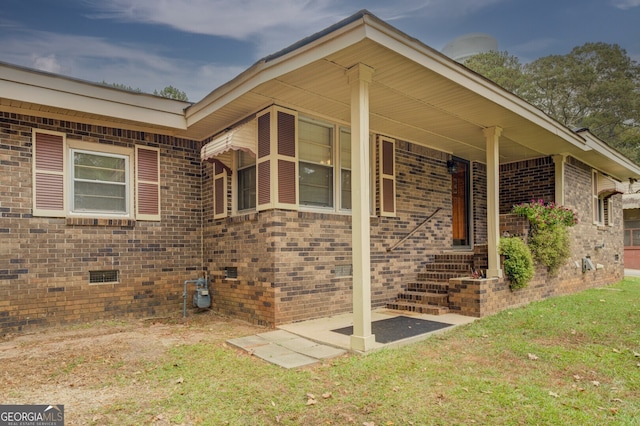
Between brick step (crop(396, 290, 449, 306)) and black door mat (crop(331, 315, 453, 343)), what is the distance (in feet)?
2.83

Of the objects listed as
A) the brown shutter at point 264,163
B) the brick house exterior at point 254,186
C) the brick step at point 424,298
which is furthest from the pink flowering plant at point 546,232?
the brown shutter at point 264,163

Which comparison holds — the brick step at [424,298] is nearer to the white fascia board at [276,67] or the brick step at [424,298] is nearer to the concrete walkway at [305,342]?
the concrete walkway at [305,342]

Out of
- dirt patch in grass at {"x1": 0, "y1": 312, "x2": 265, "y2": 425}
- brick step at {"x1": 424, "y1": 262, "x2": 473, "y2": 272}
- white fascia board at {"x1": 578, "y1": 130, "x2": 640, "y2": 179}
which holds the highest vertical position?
white fascia board at {"x1": 578, "y1": 130, "x2": 640, "y2": 179}

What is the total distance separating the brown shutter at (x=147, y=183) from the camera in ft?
22.0

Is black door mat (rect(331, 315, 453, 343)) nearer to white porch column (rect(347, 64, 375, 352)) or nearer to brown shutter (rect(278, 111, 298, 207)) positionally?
white porch column (rect(347, 64, 375, 352))

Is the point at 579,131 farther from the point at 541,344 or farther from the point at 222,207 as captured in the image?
the point at 222,207

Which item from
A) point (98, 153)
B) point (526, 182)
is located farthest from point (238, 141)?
point (526, 182)

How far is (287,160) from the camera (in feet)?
19.4

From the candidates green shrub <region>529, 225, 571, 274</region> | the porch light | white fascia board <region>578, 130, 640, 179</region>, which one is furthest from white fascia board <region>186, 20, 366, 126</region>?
white fascia board <region>578, 130, 640, 179</region>

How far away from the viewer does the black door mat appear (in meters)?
4.86

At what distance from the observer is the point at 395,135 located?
7.64 meters

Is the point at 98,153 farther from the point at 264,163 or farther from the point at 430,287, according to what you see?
the point at 430,287

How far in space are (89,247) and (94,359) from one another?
8.23 feet

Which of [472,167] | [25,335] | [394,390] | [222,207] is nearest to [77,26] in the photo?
[222,207]
